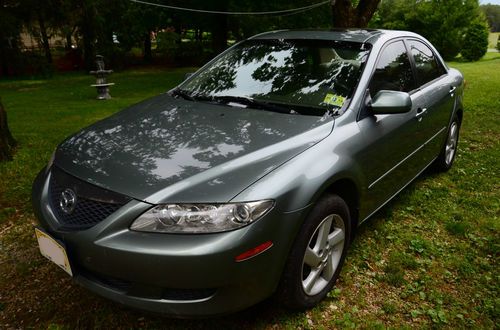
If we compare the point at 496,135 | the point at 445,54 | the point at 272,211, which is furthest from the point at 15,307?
the point at 445,54

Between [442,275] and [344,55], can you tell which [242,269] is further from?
[344,55]

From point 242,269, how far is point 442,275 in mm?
1701

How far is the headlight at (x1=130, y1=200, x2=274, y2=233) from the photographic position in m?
1.95

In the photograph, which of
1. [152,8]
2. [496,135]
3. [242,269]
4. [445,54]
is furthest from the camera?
[445,54]

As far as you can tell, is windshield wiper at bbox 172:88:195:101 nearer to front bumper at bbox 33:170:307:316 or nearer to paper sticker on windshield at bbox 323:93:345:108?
paper sticker on windshield at bbox 323:93:345:108

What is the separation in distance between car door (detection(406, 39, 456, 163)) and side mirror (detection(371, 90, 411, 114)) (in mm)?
837

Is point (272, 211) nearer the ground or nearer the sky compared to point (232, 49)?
nearer the ground

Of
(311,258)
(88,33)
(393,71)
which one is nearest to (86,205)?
(311,258)

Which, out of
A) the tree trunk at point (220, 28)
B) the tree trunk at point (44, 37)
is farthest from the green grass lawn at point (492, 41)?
the tree trunk at point (44, 37)

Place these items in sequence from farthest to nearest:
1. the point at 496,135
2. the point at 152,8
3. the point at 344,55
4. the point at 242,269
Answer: the point at 152,8, the point at 496,135, the point at 344,55, the point at 242,269

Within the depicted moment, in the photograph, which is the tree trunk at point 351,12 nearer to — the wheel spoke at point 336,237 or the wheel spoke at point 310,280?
the wheel spoke at point 336,237

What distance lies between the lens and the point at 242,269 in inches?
77.9

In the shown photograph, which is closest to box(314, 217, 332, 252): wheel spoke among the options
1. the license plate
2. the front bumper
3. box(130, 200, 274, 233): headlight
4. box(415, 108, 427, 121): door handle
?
the front bumper

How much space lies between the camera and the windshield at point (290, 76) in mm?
2910
